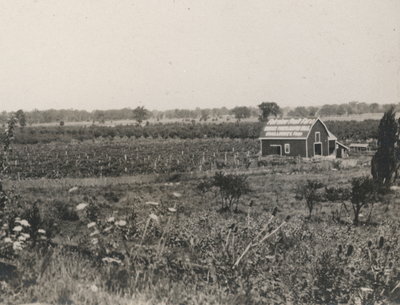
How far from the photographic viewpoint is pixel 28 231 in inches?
269

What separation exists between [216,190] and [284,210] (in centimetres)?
230

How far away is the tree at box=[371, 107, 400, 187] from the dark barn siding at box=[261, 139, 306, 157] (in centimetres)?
1153

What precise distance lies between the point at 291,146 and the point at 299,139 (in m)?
0.70

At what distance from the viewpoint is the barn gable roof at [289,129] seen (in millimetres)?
28219

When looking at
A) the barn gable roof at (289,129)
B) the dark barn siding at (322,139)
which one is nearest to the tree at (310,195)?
the dark barn siding at (322,139)

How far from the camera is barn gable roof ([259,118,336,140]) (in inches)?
1111

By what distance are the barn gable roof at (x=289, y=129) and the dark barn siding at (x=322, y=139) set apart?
0.29 metres

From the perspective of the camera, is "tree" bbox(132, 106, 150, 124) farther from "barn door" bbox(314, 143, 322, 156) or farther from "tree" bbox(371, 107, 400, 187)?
"tree" bbox(371, 107, 400, 187)

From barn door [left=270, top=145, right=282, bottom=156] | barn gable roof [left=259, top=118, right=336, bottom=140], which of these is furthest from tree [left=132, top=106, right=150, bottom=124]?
barn door [left=270, top=145, right=282, bottom=156]

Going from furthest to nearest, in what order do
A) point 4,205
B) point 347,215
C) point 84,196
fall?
Answer: point 347,215
point 84,196
point 4,205

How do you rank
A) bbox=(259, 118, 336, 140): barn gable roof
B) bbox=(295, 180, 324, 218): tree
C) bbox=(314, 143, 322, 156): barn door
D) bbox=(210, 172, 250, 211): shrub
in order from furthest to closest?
bbox=(314, 143, 322, 156): barn door
bbox=(259, 118, 336, 140): barn gable roof
bbox=(295, 180, 324, 218): tree
bbox=(210, 172, 250, 211): shrub

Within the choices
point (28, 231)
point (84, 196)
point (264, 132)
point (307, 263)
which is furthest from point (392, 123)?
point (264, 132)

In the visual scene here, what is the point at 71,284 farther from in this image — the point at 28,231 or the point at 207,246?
the point at 28,231

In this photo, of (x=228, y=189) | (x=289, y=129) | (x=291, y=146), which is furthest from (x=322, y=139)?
(x=228, y=189)
